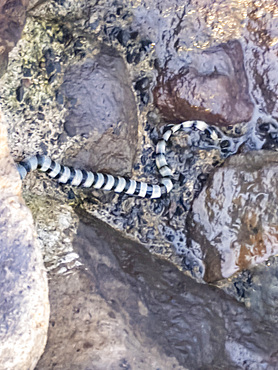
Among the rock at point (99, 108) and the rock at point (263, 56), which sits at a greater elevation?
the rock at point (263, 56)

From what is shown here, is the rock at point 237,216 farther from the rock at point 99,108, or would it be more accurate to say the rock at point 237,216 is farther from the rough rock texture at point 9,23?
the rough rock texture at point 9,23

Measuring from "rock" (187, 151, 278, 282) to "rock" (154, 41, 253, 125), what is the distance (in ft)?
1.44

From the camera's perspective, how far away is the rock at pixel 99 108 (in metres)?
3.02

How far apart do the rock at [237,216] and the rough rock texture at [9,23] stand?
1931 millimetres

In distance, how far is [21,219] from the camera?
1916 mm

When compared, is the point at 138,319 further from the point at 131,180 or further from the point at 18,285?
the point at 131,180

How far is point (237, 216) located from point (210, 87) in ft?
3.75

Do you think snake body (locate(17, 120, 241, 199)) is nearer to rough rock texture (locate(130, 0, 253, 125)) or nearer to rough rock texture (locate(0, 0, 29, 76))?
rough rock texture (locate(130, 0, 253, 125))

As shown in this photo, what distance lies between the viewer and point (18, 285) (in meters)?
1.82

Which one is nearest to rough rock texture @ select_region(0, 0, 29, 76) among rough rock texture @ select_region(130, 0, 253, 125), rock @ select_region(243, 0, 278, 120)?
rough rock texture @ select_region(130, 0, 253, 125)

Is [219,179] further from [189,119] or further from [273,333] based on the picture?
[273,333]

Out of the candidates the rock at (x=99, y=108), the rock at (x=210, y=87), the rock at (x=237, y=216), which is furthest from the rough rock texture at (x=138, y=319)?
the rock at (x=210, y=87)

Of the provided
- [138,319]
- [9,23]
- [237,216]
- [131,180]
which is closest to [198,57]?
[131,180]

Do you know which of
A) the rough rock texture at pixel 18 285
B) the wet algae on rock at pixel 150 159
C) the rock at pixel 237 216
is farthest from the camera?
the rock at pixel 237 216
